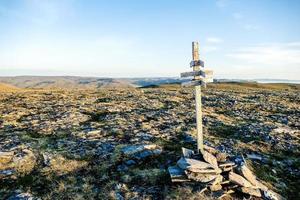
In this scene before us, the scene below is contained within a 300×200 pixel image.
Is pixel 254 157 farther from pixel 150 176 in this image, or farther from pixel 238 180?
pixel 150 176

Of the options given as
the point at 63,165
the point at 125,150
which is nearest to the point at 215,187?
the point at 125,150

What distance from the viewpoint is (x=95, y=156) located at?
706 inches

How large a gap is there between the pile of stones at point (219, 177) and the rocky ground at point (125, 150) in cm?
29

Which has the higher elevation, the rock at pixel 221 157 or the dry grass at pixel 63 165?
the rock at pixel 221 157

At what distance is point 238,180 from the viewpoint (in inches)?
554

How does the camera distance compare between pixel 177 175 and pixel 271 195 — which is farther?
pixel 177 175

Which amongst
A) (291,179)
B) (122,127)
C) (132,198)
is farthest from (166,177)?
(122,127)

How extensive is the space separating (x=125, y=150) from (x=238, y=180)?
22.6 ft

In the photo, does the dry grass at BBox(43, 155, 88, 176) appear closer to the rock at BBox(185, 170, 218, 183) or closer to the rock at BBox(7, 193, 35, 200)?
the rock at BBox(7, 193, 35, 200)

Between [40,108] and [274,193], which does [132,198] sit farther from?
[40,108]

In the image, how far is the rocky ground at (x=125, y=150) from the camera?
1426 centimetres

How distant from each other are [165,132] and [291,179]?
9.20 m

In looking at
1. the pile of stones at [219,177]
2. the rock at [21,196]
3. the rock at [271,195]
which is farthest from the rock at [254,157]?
the rock at [21,196]

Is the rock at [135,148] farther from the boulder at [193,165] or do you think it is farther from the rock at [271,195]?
the rock at [271,195]
